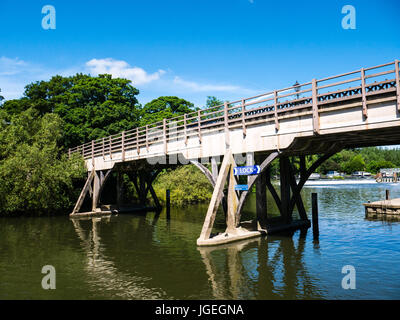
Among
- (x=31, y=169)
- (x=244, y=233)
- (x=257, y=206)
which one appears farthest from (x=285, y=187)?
(x=31, y=169)

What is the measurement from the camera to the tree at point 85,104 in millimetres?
33344

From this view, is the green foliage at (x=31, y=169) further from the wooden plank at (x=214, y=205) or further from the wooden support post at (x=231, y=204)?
the wooden support post at (x=231, y=204)

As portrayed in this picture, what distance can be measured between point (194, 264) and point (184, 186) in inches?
873

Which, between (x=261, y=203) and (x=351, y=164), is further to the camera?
(x=351, y=164)

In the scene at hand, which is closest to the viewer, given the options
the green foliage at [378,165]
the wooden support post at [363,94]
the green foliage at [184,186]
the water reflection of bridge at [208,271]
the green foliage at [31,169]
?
the water reflection of bridge at [208,271]

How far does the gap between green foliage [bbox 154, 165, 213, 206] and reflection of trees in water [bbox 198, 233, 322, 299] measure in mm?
18810

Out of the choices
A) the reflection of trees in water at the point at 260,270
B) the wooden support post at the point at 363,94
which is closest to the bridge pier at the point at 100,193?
the reflection of trees in water at the point at 260,270

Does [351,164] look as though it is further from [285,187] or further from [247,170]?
[247,170]

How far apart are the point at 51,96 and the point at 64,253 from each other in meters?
29.4

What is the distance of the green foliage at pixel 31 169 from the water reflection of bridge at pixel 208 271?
10.1 m

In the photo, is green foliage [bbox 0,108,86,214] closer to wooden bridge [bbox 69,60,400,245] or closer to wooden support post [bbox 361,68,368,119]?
wooden bridge [bbox 69,60,400,245]

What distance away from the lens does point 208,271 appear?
10.6m
